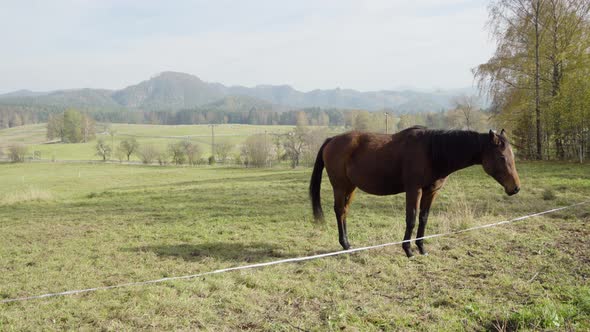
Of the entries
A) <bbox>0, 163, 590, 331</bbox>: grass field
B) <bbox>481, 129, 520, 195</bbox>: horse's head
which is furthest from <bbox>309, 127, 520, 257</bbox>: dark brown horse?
<bbox>0, 163, 590, 331</bbox>: grass field

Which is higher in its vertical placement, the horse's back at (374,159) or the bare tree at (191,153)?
the horse's back at (374,159)

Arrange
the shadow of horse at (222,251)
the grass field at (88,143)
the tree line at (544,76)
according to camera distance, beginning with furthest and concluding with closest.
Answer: the grass field at (88,143) → the tree line at (544,76) → the shadow of horse at (222,251)

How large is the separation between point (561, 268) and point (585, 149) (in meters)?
18.0

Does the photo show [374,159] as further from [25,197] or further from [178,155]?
[178,155]

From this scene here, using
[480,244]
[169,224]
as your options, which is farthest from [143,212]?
[480,244]

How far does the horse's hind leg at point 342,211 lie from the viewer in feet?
20.9

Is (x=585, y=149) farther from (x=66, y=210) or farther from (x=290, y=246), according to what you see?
(x=66, y=210)

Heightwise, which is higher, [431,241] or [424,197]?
[424,197]

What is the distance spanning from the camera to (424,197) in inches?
240

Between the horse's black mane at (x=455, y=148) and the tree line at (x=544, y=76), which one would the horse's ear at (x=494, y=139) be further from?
the tree line at (x=544, y=76)

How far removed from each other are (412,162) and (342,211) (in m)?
1.49

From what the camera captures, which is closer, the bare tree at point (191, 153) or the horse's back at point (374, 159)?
the horse's back at point (374, 159)

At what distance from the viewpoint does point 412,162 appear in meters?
5.69

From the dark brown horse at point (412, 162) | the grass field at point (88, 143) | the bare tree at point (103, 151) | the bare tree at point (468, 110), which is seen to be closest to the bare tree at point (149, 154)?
the grass field at point (88, 143)
